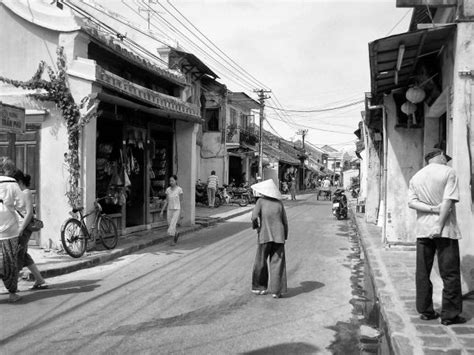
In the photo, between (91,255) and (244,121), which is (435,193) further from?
(244,121)

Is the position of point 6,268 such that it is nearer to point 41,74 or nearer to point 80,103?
point 80,103

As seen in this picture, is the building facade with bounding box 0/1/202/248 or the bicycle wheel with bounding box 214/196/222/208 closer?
the building facade with bounding box 0/1/202/248

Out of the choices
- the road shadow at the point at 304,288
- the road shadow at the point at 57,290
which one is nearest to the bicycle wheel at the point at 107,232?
the road shadow at the point at 57,290

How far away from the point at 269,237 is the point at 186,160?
924 centimetres

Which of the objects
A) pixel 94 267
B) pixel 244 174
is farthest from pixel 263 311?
pixel 244 174

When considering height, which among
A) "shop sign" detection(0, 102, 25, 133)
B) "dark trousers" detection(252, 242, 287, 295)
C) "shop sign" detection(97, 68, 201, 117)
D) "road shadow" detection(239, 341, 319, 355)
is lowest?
"road shadow" detection(239, 341, 319, 355)

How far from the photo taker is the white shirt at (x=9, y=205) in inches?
251

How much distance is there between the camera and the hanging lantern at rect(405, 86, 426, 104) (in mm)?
9016

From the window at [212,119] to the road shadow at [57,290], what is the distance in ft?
73.8

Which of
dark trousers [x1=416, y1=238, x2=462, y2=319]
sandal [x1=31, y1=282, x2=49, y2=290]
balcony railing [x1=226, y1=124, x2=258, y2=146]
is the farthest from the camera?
balcony railing [x1=226, y1=124, x2=258, y2=146]

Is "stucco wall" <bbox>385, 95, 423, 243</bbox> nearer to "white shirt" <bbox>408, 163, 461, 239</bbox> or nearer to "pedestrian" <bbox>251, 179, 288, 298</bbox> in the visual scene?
"pedestrian" <bbox>251, 179, 288, 298</bbox>

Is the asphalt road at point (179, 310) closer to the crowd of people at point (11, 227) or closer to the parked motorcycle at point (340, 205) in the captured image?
the crowd of people at point (11, 227)

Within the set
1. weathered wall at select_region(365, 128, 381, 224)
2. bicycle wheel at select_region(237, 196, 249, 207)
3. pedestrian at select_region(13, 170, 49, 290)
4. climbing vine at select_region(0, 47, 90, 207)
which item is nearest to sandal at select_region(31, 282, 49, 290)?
pedestrian at select_region(13, 170, 49, 290)

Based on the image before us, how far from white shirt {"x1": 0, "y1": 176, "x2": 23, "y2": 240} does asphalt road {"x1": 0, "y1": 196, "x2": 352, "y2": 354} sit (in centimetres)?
98
